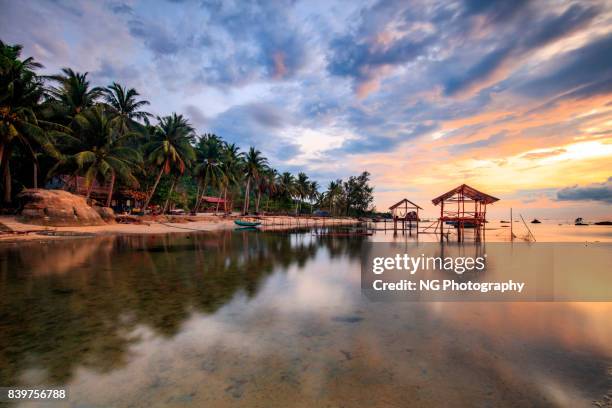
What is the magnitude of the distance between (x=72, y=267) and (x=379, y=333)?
12.8m

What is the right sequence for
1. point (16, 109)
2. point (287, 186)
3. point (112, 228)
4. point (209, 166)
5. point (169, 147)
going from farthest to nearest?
point (287, 186), point (209, 166), point (169, 147), point (112, 228), point (16, 109)

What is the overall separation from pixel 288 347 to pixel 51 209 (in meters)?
29.6

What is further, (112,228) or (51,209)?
(112,228)

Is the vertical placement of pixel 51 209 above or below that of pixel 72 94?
below

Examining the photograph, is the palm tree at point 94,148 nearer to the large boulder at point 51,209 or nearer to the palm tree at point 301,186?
the large boulder at point 51,209

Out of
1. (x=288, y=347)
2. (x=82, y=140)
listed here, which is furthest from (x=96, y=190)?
(x=288, y=347)

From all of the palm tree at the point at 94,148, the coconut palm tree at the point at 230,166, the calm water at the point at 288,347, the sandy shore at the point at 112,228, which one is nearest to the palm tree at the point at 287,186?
the coconut palm tree at the point at 230,166

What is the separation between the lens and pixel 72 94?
32.3 metres

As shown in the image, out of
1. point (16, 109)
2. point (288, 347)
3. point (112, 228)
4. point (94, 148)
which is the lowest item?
point (288, 347)

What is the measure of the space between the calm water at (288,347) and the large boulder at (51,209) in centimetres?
1928

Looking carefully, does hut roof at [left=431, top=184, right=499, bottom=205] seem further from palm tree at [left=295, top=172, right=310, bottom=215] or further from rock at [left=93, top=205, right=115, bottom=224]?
palm tree at [left=295, top=172, right=310, bottom=215]

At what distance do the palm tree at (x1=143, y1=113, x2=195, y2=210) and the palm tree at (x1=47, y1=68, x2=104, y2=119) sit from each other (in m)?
7.74

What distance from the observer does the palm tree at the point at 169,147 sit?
36562mm

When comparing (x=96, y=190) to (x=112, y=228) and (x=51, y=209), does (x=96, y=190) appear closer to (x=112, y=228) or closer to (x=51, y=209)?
(x=112, y=228)
